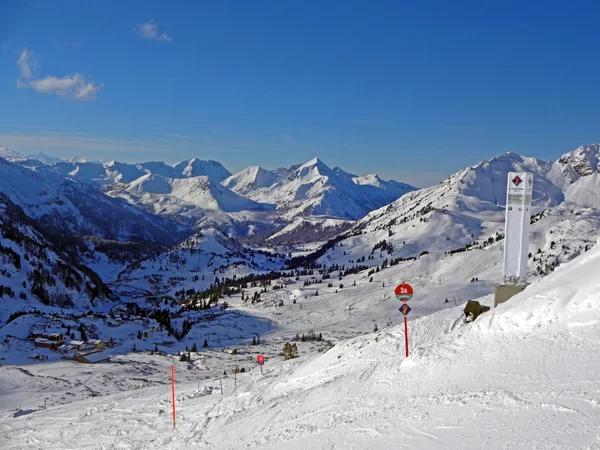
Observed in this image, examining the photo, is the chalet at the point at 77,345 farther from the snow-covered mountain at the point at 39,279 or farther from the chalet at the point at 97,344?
the snow-covered mountain at the point at 39,279

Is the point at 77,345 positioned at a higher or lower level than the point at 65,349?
higher

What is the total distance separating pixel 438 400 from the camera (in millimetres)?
13578

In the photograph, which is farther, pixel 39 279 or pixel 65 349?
pixel 39 279

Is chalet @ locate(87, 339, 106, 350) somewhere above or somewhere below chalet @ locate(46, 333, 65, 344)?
below

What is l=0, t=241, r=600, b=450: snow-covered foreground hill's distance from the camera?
11.4 metres

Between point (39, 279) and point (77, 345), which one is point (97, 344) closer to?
point (77, 345)

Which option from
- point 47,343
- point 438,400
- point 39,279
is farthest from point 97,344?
point 438,400

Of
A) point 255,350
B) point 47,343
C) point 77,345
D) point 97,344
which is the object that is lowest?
point 255,350

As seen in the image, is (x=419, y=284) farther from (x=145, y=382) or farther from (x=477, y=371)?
(x=477, y=371)

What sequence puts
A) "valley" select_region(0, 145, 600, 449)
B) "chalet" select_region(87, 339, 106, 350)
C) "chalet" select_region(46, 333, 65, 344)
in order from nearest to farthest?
"valley" select_region(0, 145, 600, 449)
"chalet" select_region(46, 333, 65, 344)
"chalet" select_region(87, 339, 106, 350)

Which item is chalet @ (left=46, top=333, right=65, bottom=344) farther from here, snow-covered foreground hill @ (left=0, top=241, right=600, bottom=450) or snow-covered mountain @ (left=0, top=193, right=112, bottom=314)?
snow-covered foreground hill @ (left=0, top=241, right=600, bottom=450)

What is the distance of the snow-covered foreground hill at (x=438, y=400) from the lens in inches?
449

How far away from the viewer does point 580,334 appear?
48.6ft

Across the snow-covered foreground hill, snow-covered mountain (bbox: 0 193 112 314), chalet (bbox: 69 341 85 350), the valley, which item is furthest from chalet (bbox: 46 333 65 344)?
the snow-covered foreground hill
